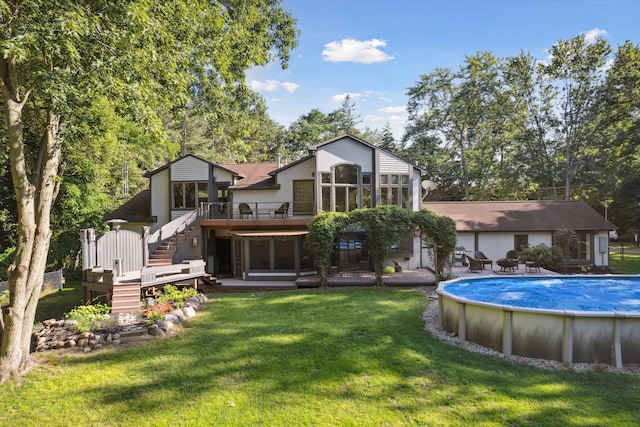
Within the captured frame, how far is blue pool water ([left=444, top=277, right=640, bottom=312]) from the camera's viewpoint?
11.4 metres

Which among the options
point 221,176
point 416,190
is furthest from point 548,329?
point 221,176

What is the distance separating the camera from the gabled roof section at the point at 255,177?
60.7ft

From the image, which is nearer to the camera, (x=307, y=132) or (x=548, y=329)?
(x=548, y=329)

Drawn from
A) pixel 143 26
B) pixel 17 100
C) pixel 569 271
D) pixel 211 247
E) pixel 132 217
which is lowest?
pixel 569 271

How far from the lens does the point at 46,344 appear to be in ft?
26.2

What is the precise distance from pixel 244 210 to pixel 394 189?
7.79m

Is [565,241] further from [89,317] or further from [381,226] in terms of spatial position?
[89,317]

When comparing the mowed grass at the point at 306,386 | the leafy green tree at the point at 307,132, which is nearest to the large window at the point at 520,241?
the mowed grass at the point at 306,386

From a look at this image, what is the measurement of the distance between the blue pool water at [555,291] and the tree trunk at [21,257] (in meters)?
11.3

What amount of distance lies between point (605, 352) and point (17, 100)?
1257 cm

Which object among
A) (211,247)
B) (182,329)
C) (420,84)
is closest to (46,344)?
(182,329)

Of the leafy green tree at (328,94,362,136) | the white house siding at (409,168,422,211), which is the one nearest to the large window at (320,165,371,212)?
the white house siding at (409,168,422,211)

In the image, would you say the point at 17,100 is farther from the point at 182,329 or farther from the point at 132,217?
the point at 132,217

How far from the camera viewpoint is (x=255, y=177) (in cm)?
2000
